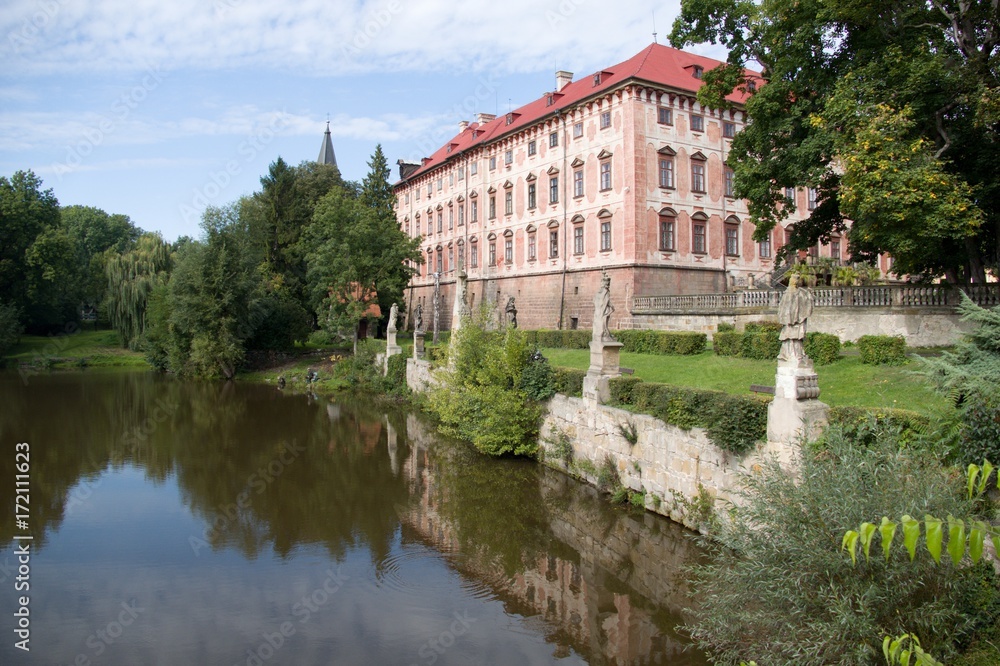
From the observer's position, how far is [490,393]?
16.8 m

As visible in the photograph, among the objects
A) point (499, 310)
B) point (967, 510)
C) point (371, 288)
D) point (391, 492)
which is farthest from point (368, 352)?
point (967, 510)

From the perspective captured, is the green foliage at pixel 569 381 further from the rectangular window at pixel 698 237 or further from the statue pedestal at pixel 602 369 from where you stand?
the rectangular window at pixel 698 237

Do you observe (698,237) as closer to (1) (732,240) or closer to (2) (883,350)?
(1) (732,240)

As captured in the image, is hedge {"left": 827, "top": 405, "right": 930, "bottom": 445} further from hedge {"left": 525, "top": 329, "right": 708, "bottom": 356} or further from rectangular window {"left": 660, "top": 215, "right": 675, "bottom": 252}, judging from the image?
rectangular window {"left": 660, "top": 215, "right": 675, "bottom": 252}


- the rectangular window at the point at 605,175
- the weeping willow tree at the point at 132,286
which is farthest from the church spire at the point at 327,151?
the rectangular window at the point at 605,175

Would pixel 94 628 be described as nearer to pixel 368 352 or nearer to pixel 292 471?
pixel 292 471

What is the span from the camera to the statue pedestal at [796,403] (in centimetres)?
916

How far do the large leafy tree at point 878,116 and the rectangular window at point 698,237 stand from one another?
12.7 meters

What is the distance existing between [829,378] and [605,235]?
18.9 metres

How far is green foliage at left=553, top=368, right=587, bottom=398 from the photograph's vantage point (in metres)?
15.4

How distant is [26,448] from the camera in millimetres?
18250

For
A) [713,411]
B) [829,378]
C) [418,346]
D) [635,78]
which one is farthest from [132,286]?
[829,378]

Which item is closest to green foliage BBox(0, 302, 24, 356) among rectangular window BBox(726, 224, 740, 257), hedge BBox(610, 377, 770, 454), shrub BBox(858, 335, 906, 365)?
rectangular window BBox(726, 224, 740, 257)

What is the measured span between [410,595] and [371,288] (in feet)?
100
